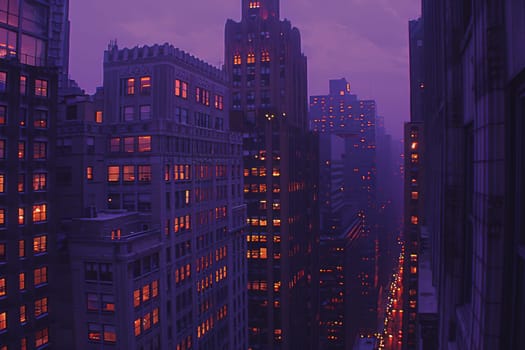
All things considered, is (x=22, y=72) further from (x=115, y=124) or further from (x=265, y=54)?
(x=265, y=54)

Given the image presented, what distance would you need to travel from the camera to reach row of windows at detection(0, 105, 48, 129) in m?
44.5

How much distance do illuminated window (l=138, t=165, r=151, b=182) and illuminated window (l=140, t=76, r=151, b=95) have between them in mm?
9641

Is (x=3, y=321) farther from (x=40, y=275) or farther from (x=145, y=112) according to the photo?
(x=145, y=112)

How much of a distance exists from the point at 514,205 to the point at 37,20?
169 ft

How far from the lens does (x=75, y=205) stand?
5756cm

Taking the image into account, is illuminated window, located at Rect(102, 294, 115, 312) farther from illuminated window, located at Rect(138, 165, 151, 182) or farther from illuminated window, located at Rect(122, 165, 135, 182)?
illuminated window, located at Rect(122, 165, 135, 182)

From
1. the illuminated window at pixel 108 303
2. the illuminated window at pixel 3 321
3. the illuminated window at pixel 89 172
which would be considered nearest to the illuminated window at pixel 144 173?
the illuminated window at pixel 89 172

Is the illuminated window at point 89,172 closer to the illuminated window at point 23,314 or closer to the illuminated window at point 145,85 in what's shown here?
the illuminated window at point 145,85

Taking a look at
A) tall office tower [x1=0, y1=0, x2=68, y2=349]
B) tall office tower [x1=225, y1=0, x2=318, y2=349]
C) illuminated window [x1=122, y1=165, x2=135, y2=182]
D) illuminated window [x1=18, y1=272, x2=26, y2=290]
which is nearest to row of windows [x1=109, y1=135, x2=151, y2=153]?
illuminated window [x1=122, y1=165, x2=135, y2=182]

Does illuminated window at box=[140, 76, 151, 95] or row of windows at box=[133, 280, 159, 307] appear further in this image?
illuminated window at box=[140, 76, 151, 95]

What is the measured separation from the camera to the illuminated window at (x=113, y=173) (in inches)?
2364

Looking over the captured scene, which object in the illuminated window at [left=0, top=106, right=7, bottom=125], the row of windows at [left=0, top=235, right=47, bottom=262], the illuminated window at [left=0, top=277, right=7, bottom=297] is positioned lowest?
the illuminated window at [left=0, top=277, right=7, bottom=297]

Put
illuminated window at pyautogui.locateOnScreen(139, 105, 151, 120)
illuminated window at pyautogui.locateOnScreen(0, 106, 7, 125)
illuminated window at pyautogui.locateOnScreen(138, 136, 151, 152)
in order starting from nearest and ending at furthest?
illuminated window at pyautogui.locateOnScreen(0, 106, 7, 125) < illuminated window at pyautogui.locateOnScreen(138, 136, 151, 152) < illuminated window at pyautogui.locateOnScreen(139, 105, 151, 120)

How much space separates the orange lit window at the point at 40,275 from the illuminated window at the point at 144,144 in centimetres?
1829
